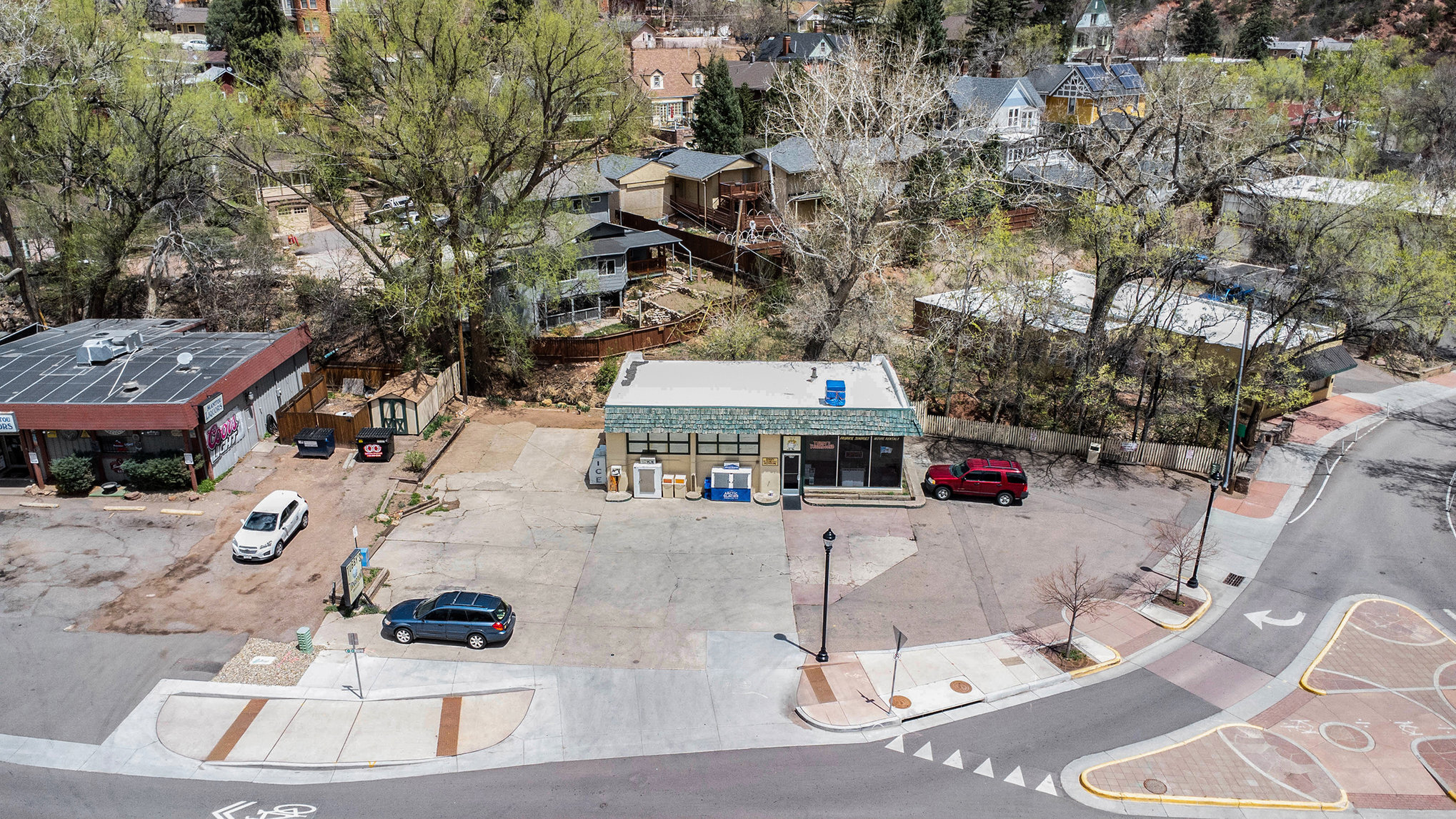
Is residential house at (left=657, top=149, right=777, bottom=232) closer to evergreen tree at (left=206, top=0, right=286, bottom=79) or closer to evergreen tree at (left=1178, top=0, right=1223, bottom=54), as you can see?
evergreen tree at (left=206, top=0, right=286, bottom=79)

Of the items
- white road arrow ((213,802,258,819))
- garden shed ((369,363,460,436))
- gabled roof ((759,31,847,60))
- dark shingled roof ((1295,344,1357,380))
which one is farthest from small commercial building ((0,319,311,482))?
gabled roof ((759,31,847,60))

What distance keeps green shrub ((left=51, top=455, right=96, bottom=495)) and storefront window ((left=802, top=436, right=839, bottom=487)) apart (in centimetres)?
2417

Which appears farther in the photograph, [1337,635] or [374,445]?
[374,445]

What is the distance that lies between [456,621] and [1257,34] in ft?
384

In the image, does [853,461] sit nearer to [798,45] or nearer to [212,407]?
[212,407]

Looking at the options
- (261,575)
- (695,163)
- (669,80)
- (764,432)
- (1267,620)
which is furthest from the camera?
(669,80)

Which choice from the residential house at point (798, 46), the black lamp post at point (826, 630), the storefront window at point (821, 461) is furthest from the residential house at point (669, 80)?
the black lamp post at point (826, 630)

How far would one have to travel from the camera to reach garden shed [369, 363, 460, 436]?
35.3 metres

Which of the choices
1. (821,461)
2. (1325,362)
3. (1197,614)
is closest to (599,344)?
(821,461)

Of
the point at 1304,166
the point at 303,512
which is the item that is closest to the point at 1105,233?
the point at 303,512

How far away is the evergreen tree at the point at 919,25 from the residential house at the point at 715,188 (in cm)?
2257

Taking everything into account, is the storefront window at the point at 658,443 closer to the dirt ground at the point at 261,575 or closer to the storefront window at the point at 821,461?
the storefront window at the point at 821,461

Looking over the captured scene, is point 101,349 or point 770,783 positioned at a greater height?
point 101,349

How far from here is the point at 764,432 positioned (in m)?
30.3
